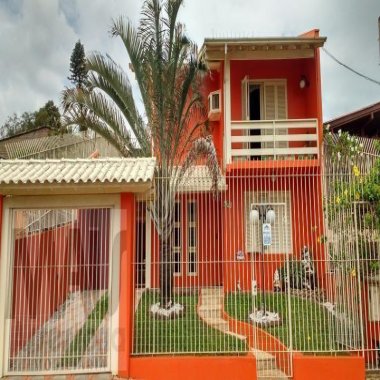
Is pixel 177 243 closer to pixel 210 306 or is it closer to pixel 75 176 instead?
pixel 210 306

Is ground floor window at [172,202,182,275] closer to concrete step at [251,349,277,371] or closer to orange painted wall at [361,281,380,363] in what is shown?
concrete step at [251,349,277,371]

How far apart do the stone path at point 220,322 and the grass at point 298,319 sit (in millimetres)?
277

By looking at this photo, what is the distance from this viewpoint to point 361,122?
57.5ft

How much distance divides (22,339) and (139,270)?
2324 millimetres

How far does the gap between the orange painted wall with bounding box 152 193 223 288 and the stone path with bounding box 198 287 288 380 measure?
0.88 feet

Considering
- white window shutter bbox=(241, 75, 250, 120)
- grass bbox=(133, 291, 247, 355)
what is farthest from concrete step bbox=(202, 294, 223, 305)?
white window shutter bbox=(241, 75, 250, 120)

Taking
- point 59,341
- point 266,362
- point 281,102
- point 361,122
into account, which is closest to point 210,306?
point 266,362

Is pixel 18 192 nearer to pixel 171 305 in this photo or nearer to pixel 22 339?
pixel 22 339

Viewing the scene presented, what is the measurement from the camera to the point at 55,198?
7.74 metres

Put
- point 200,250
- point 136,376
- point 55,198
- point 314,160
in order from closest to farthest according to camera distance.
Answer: point 136,376 < point 55,198 < point 200,250 < point 314,160

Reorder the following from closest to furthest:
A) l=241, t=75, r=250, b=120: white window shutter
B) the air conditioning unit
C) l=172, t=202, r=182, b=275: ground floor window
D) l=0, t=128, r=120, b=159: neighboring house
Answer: l=172, t=202, r=182, b=275: ground floor window → l=0, t=128, r=120, b=159: neighboring house → l=241, t=75, r=250, b=120: white window shutter → the air conditioning unit

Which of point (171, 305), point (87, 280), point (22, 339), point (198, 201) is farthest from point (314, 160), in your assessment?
point (22, 339)

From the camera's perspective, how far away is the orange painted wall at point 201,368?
23.2 feet

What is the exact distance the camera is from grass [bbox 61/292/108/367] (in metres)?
7.29
